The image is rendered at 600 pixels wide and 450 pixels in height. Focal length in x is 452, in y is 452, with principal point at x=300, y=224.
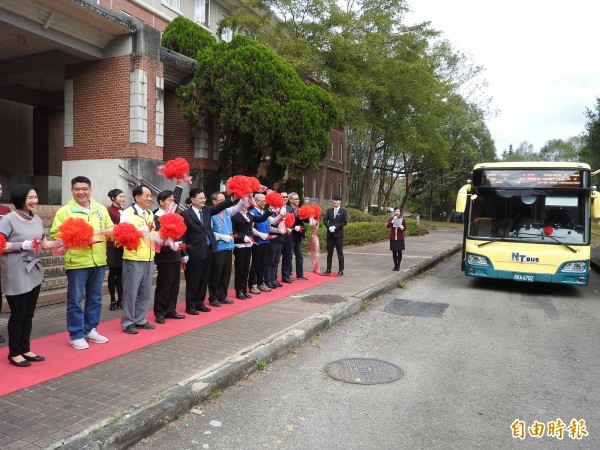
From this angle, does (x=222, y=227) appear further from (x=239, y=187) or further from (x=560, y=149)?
(x=560, y=149)

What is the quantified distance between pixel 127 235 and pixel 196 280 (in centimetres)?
185

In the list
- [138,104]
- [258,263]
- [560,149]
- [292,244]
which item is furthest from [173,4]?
[560,149]

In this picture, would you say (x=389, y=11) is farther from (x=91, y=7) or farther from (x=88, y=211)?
(x=88, y=211)

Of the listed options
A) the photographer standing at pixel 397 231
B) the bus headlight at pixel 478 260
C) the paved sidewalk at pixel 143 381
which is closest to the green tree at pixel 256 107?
the photographer standing at pixel 397 231

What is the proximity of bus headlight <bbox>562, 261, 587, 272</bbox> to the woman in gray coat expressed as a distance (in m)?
9.29

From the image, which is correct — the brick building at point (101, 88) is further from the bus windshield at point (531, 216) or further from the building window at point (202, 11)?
the building window at point (202, 11)

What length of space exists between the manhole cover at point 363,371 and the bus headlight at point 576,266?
5.95 meters

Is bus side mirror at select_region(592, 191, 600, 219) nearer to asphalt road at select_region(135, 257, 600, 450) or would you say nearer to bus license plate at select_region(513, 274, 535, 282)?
bus license plate at select_region(513, 274, 535, 282)

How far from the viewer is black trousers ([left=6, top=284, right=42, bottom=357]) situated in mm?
4539

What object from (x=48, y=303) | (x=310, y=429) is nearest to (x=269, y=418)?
(x=310, y=429)

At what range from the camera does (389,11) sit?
22.2m

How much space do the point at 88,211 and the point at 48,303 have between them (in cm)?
279

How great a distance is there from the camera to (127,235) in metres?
5.20

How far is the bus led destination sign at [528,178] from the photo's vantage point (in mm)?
9578
